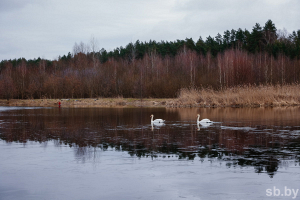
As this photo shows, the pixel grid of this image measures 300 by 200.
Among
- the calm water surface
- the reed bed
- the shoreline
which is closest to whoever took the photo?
the calm water surface

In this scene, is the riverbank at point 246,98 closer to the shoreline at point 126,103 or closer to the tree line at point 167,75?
the shoreline at point 126,103

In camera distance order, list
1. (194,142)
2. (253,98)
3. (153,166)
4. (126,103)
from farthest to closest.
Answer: (126,103) < (253,98) < (194,142) < (153,166)

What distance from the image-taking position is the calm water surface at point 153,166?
23.6ft

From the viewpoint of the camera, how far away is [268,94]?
35.8m

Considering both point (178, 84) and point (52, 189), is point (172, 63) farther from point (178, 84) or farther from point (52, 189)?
point (52, 189)

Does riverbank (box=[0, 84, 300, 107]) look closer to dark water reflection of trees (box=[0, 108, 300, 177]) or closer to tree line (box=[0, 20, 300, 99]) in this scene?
tree line (box=[0, 20, 300, 99])

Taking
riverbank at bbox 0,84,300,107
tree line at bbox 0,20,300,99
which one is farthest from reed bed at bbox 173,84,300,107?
tree line at bbox 0,20,300,99

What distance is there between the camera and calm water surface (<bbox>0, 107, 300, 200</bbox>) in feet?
23.6

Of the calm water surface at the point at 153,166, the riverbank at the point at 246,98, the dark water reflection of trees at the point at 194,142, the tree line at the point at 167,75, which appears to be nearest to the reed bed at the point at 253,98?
the riverbank at the point at 246,98

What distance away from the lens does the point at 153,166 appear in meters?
9.29

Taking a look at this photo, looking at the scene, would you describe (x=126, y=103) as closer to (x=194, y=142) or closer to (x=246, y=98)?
(x=246, y=98)

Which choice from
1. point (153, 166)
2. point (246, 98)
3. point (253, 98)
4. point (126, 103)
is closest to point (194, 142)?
point (153, 166)

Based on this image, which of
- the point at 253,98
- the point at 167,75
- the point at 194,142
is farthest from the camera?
the point at 167,75

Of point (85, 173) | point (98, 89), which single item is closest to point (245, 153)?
point (85, 173)
